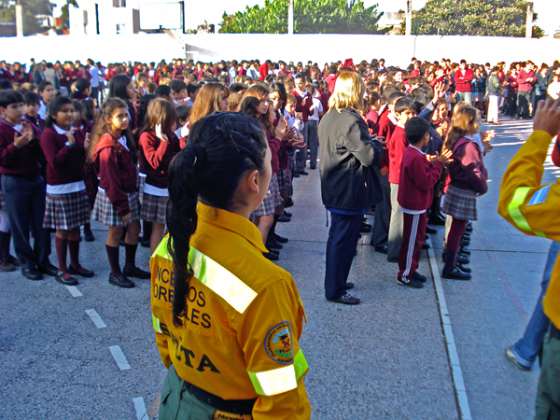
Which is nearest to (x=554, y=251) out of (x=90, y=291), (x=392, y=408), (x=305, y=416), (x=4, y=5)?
(x=392, y=408)

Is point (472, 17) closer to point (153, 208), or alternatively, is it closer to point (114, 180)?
point (153, 208)

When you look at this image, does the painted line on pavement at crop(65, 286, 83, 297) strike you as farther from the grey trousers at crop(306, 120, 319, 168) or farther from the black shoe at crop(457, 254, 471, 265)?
the grey trousers at crop(306, 120, 319, 168)

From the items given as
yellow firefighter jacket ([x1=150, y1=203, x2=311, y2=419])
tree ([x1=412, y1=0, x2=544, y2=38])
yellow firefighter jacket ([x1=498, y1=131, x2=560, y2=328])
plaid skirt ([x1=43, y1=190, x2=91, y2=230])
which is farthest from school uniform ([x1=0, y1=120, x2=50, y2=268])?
tree ([x1=412, y1=0, x2=544, y2=38])

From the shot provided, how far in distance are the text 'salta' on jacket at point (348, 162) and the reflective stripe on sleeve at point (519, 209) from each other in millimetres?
2601

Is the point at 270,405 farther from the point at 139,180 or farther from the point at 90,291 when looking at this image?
the point at 139,180

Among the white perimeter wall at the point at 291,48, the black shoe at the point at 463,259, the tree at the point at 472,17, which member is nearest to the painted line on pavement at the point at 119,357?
the black shoe at the point at 463,259

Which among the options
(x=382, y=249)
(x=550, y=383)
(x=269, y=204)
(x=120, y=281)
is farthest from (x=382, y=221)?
(x=550, y=383)

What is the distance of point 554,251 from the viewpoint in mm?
3553

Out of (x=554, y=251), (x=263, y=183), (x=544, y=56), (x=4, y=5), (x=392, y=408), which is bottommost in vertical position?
(x=392, y=408)

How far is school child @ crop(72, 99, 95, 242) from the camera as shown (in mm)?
5449

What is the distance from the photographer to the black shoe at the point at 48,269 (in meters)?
5.61

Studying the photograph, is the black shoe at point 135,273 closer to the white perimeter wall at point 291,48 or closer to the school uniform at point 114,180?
the school uniform at point 114,180

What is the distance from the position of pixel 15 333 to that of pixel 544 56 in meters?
30.6

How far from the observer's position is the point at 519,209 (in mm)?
2029
